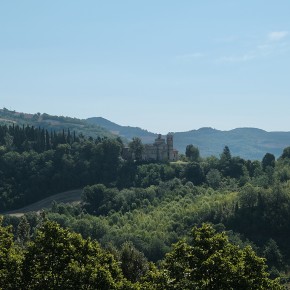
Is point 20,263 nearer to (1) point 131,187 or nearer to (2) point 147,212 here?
(2) point 147,212

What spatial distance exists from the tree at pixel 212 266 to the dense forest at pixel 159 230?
0.06 metres

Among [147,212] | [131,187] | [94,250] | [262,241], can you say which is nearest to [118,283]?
[94,250]

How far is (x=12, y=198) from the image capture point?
19138 cm

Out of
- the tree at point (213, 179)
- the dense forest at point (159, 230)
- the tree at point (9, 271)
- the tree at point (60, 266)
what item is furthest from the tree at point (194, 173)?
the tree at point (9, 271)

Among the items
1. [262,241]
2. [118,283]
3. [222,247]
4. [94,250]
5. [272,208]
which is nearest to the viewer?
[222,247]

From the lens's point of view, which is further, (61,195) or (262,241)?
(61,195)

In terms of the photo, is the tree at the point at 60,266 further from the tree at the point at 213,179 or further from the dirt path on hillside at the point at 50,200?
the tree at the point at 213,179

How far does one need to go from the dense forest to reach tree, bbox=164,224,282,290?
0.06 m

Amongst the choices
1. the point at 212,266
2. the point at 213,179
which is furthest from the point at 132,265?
the point at 213,179

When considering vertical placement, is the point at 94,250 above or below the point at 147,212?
above

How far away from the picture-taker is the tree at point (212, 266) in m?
37.1

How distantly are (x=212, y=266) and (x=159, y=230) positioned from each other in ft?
378

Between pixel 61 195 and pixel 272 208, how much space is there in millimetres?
76448

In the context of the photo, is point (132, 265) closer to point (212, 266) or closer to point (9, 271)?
point (9, 271)
